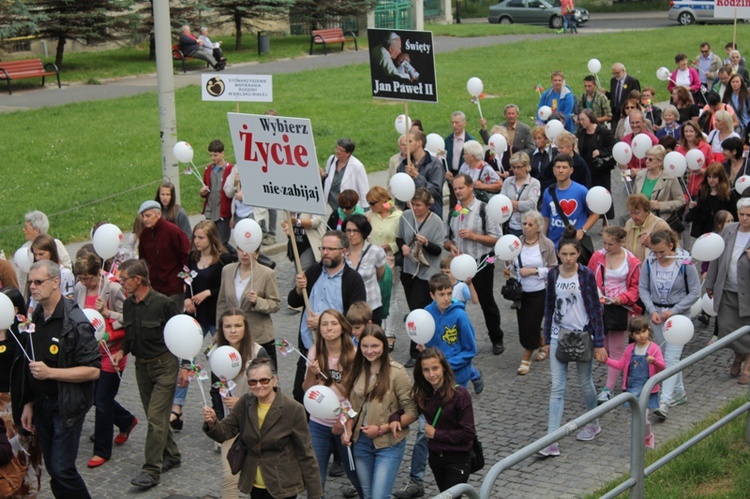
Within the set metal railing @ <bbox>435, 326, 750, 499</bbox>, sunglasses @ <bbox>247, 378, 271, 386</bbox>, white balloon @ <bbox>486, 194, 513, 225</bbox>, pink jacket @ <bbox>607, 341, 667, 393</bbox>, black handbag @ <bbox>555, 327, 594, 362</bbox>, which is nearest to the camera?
metal railing @ <bbox>435, 326, 750, 499</bbox>

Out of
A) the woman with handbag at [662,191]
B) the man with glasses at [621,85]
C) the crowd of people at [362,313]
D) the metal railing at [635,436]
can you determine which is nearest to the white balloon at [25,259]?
the crowd of people at [362,313]

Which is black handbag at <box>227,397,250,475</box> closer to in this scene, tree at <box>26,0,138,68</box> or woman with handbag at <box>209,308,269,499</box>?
woman with handbag at <box>209,308,269,499</box>

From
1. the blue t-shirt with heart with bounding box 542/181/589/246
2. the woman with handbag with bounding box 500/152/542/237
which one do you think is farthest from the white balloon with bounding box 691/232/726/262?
the woman with handbag with bounding box 500/152/542/237

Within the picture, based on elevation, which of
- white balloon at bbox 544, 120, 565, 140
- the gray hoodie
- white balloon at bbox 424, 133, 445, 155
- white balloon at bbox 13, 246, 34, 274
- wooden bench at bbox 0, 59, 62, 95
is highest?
wooden bench at bbox 0, 59, 62, 95

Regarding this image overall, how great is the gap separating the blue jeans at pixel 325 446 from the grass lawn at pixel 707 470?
5.53 ft

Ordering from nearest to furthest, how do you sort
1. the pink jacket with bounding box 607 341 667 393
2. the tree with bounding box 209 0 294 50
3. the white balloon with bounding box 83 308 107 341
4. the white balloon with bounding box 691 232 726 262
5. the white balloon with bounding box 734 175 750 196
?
the white balloon with bounding box 83 308 107 341, the pink jacket with bounding box 607 341 667 393, the white balloon with bounding box 691 232 726 262, the white balloon with bounding box 734 175 750 196, the tree with bounding box 209 0 294 50

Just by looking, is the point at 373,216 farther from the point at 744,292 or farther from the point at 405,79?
the point at 744,292

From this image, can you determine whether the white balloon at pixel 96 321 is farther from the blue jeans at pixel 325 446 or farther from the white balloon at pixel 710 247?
the white balloon at pixel 710 247

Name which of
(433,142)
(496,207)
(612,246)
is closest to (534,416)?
(612,246)

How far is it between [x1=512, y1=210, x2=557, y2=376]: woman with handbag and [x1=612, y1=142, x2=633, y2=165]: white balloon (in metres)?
3.73

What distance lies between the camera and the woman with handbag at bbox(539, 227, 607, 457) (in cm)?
921

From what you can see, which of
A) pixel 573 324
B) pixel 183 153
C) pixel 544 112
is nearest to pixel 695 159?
pixel 544 112

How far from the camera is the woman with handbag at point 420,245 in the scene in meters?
11.1

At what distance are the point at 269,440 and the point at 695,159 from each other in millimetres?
7770
